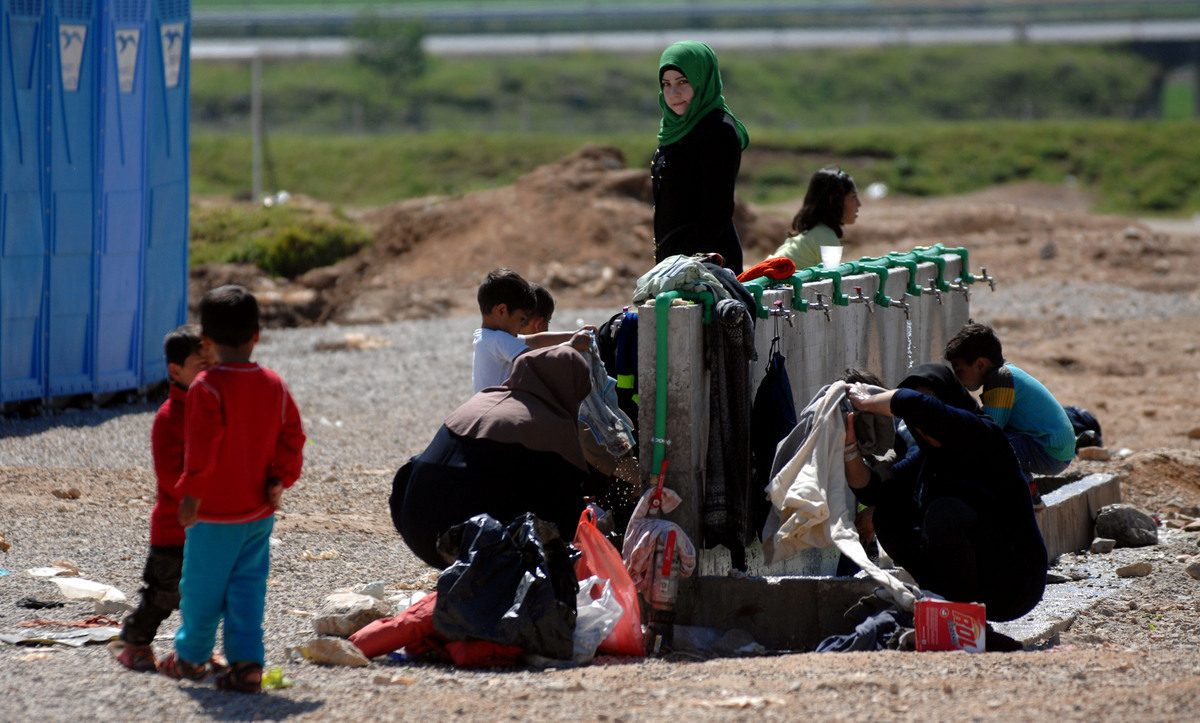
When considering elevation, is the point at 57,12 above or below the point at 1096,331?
above

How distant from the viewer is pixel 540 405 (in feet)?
15.6

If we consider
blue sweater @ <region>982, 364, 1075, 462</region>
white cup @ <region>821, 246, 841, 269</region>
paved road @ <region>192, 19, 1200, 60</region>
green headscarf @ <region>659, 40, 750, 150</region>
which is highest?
paved road @ <region>192, 19, 1200, 60</region>

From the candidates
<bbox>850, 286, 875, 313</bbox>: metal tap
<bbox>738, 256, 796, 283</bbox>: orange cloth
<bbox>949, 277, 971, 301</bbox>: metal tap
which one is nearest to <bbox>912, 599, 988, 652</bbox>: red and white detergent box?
<bbox>738, 256, 796, 283</bbox>: orange cloth

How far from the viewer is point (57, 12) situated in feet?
30.3

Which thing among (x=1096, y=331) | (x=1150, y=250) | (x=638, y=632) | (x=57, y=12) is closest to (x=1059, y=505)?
(x=638, y=632)

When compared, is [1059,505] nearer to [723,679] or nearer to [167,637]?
[723,679]

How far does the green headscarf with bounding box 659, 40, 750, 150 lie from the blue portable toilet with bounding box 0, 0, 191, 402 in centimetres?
538

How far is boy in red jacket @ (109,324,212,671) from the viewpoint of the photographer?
4.16 m

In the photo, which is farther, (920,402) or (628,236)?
(628,236)

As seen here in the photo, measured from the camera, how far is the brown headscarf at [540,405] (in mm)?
4656

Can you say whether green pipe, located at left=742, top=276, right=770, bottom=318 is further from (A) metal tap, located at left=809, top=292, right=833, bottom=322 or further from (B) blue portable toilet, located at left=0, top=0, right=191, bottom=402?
(B) blue portable toilet, located at left=0, top=0, right=191, bottom=402

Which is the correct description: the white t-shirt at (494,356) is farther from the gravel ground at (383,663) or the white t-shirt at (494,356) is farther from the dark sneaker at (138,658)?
the dark sneaker at (138,658)

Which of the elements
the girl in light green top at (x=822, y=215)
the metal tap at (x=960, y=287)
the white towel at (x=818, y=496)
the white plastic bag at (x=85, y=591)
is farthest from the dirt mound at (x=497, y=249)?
the white towel at (x=818, y=496)

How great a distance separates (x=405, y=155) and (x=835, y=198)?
30.0m
